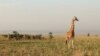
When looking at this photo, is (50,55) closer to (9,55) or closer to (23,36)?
(9,55)

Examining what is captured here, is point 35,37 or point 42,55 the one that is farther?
point 35,37

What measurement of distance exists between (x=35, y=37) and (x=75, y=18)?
24263mm

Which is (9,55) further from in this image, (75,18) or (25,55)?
(75,18)

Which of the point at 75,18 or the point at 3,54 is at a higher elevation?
the point at 75,18

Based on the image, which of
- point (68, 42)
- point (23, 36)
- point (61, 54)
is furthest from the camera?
point (23, 36)

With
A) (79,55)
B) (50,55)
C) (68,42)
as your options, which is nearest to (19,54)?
(50,55)

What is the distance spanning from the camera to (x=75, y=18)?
23156 mm

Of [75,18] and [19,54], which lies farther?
[75,18]

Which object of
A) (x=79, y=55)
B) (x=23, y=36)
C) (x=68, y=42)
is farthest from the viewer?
(x=23, y=36)

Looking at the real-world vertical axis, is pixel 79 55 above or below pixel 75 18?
below

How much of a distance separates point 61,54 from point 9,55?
2.48m

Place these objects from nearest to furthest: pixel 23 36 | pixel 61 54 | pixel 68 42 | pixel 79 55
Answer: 1. pixel 79 55
2. pixel 61 54
3. pixel 68 42
4. pixel 23 36

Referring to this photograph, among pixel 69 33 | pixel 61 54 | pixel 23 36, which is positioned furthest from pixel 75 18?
pixel 23 36

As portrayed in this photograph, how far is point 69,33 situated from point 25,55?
7.04m
